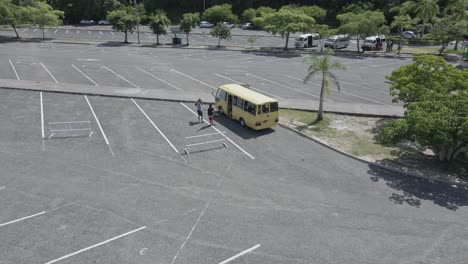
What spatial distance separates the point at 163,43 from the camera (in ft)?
182

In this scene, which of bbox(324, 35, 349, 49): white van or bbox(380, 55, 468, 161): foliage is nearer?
bbox(380, 55, 468, 161): foliage

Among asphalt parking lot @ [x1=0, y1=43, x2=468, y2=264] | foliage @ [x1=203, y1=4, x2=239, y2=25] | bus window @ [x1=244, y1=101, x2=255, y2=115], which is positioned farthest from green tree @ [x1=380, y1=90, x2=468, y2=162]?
foliage @ [x1=203, y1=4, x2=239, y2=25]

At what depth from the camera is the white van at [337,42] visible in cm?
5156

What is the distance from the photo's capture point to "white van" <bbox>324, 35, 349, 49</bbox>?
51562 mm

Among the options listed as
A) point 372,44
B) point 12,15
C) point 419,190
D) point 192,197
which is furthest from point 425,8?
point 12,15

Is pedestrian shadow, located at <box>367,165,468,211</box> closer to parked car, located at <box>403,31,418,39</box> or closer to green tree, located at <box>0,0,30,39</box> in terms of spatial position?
parked car, located at <box>403,31,418,39</box>

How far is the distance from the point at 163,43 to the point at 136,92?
1106 inches

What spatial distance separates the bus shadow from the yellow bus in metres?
0.30

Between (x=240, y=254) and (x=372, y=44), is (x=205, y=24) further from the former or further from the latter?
(x=240, y=254)

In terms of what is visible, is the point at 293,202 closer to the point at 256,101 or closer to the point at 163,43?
the point at 256,101

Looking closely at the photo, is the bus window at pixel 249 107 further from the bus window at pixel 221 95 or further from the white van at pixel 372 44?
the white van at pixel 372 44

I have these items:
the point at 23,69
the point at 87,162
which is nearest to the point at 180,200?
the point at 87,162

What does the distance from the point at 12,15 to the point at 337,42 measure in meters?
44.5

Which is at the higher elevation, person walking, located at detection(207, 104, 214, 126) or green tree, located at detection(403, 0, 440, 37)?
green tree, located at detection(403, 0, 440, 37)
